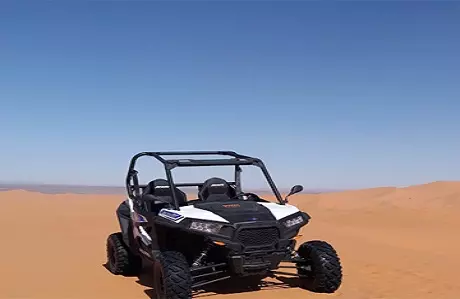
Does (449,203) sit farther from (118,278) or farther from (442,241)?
(118,278)

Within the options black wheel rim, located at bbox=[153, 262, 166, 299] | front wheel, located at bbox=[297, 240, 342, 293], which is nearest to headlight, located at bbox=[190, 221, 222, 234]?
black wheel rim, located at bbox=[153, 262, 166, 299]

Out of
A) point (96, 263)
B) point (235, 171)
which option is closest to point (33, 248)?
point (96, 263)

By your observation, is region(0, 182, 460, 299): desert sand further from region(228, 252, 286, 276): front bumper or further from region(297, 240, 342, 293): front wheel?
region(228, 252, 286, 276): front bumper

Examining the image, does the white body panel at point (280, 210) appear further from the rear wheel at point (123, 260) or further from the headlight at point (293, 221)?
the rear wheel at point (123, 260)

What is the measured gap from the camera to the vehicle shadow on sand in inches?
283

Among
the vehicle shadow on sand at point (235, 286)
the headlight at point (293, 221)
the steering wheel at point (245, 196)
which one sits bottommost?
the vehicle shadow on sand at point (235, 286)

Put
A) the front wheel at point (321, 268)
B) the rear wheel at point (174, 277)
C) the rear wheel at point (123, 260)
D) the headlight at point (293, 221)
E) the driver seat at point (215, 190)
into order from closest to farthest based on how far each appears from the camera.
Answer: the rear wheel at point (174, 277) → the headlight at point (293, 221) → the front wheel at point (321, 268) → the driver seat at point (215, 190) → the rear wheel at point (123, 260)

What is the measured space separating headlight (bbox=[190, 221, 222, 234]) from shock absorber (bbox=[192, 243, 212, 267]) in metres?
0.25

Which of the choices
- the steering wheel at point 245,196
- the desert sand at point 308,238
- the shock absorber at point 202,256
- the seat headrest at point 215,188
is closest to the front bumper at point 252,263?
the shock absorber at point 202,256

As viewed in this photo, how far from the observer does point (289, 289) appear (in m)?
7.38

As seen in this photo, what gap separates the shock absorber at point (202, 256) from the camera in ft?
21.9

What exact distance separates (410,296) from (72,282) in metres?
4.61

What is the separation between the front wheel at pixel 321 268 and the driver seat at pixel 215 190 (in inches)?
51.1

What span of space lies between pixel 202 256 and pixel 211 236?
15.9 inches
